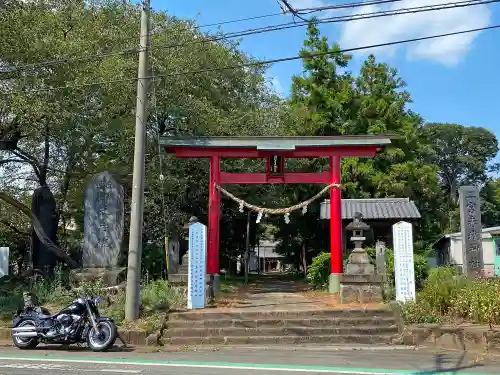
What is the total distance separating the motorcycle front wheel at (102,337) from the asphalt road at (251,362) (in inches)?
8.1

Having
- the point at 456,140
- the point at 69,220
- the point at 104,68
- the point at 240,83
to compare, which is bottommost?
the point at 69,220

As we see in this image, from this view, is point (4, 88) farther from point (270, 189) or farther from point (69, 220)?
point (270, 189)

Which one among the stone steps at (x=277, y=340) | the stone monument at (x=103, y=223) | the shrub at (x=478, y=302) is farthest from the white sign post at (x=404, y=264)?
the stone monument at (x=103, y=223)

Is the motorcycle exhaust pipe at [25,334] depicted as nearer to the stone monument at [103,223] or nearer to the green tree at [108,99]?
the stone monument at [103,223]

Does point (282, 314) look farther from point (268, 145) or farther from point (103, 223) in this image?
point (103, 223)

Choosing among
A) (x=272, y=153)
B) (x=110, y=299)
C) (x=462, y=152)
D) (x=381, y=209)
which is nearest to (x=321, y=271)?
(x=272, y=153)

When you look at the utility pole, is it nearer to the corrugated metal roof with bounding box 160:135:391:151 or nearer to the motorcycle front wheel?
the motorcycle front wheel

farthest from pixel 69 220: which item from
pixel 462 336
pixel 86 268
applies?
pixel 462 336

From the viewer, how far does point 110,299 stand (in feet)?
43.1

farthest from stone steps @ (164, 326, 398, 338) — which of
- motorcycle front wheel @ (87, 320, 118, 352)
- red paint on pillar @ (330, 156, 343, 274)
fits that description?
red paint on pillar @ (330, 156, 343, 274)

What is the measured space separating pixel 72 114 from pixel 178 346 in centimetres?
749

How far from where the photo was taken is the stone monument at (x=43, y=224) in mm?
17359

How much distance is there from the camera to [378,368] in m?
8.44

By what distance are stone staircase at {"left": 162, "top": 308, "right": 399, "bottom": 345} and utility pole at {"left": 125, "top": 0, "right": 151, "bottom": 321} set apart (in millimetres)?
1085
